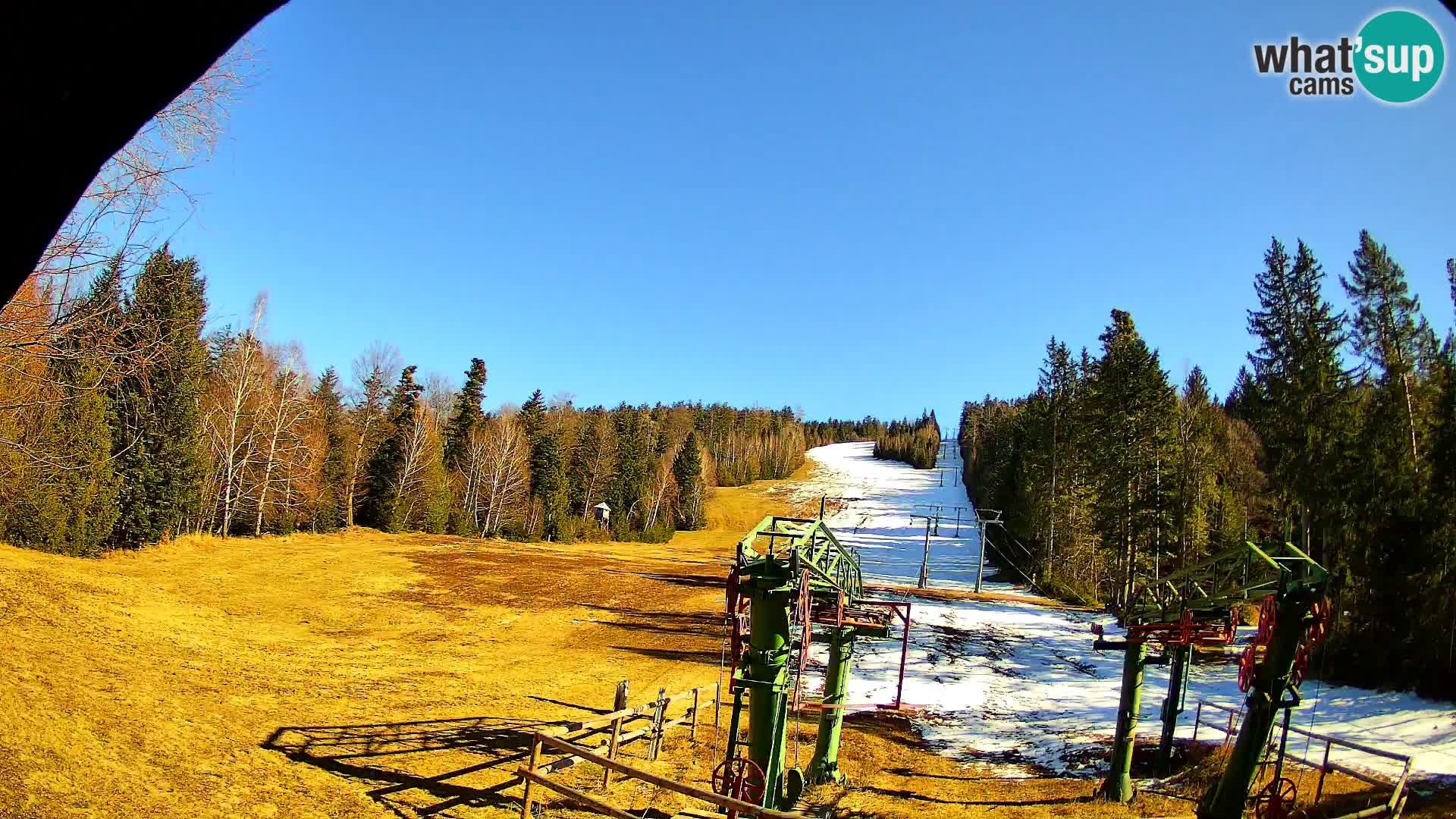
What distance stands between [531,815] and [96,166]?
48.8 feet

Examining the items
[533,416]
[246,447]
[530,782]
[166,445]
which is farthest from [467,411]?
[530,782]

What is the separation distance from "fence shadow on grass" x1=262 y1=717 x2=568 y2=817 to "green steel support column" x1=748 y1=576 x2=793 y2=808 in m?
5.27

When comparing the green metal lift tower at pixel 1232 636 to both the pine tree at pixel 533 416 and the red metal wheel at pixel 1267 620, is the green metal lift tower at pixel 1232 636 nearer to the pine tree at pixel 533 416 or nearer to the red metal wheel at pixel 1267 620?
the red metal wheel at pixel 1267 620

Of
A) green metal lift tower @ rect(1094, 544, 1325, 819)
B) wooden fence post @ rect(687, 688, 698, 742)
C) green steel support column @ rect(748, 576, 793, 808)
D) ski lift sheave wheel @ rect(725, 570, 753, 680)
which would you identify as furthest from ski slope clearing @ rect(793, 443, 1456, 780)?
ski lift sheave wheel @ rect(725, 570, 753, 680)

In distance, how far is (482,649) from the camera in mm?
29031

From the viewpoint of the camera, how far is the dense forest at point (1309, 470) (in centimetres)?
2464

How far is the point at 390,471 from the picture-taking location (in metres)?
61.7

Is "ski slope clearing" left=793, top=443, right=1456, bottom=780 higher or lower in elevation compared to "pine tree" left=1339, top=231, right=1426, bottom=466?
lower

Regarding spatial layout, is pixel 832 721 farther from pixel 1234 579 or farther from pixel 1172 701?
pixel 1234 579

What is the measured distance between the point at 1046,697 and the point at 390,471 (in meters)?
53.3

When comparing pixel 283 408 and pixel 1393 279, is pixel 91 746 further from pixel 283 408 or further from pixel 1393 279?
pixel 1393 279

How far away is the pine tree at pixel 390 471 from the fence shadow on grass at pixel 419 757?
45.6 metres

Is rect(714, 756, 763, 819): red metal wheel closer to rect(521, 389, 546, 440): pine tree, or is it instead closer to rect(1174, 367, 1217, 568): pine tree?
rect(1174, 367, 1217, 568): pine tree

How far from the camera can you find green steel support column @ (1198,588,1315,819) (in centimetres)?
1261
